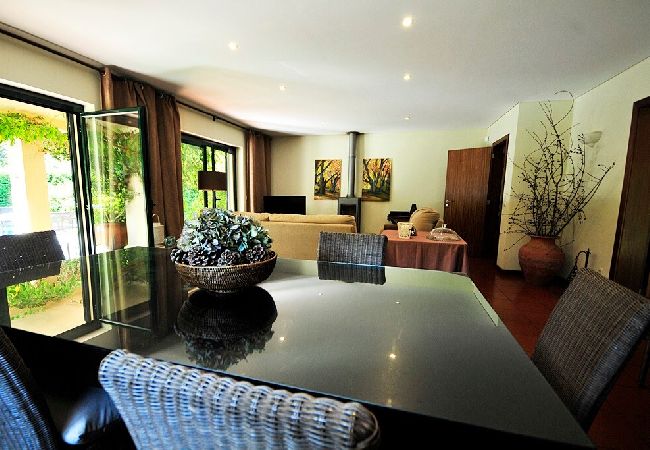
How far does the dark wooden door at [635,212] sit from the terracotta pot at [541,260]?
605mm

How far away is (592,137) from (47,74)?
18.0 feet

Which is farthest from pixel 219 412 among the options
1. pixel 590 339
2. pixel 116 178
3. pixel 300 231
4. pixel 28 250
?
pixel 116 178

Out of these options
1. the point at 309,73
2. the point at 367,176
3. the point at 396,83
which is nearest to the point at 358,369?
the point at 309,73

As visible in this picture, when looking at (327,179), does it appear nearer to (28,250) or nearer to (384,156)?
(384,156)

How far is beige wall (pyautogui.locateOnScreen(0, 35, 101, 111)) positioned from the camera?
2.42 meters

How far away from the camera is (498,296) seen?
320 centimetres

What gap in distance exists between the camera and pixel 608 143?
3027 mm

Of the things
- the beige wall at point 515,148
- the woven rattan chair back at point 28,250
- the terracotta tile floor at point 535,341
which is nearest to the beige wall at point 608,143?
the beige wall at point 515,148

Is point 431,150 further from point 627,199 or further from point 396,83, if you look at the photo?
point 627,199

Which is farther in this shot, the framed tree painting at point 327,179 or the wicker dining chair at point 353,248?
the framed tree painting at point 327,179

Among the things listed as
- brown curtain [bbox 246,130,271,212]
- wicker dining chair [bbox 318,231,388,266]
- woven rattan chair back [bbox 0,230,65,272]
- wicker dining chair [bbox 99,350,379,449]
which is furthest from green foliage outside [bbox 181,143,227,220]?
wicker dining chair [bbox 99,350,379,449]

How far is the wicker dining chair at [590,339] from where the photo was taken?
686 mm

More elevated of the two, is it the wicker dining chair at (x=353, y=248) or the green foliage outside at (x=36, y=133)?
the green foliage outside at (x=36, y=133)

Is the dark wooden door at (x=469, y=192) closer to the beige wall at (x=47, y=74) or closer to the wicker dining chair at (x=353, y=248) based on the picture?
the wicker dining chair at (x=353, y=248)
